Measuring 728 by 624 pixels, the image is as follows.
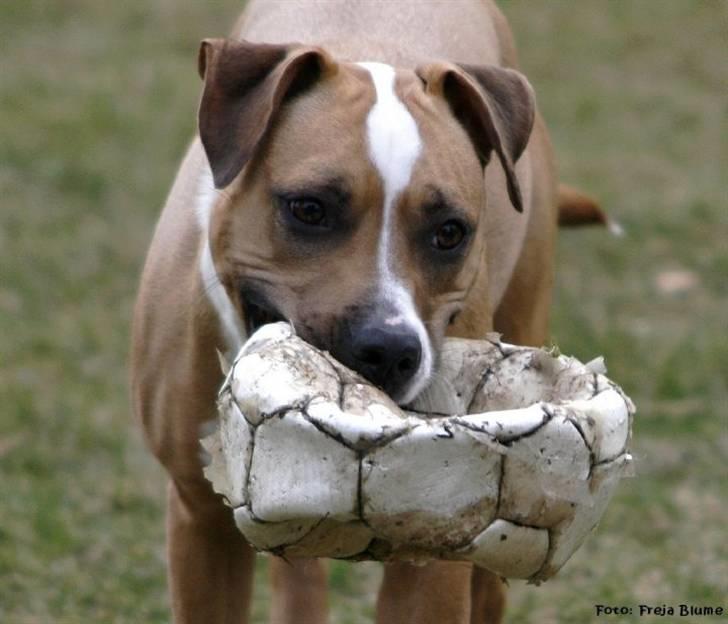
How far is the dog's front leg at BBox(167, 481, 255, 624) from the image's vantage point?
4.91m

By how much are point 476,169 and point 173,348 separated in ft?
3.24

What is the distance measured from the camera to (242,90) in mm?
4375

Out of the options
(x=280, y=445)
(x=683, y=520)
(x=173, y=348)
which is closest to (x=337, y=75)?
(x=173, y=348)

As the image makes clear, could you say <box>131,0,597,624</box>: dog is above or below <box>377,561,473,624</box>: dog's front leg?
above

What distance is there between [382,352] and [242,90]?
929 mm

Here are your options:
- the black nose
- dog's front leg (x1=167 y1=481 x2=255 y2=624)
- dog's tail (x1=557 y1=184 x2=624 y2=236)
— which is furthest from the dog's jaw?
dog's tail (x1=557 y1=184 x2=624 y2=236)

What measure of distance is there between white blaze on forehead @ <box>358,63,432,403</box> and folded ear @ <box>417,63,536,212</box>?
0.73ft

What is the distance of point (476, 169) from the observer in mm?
4508

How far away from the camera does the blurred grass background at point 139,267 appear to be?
622cm

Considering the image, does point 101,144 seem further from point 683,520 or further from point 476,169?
point 476,169

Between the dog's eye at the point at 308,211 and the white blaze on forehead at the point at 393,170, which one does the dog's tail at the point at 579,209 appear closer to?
the white blaze on forehead at the point at 393,170

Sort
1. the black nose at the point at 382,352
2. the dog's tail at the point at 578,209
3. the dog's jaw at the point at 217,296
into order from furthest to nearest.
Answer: the dog's tail at the point at 578,209, the dog's jaw at the point at 217,296, the black nose at the point at 382,352

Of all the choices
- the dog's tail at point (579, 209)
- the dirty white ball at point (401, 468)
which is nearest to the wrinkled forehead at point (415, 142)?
the dirty white ball at point (401, 468)

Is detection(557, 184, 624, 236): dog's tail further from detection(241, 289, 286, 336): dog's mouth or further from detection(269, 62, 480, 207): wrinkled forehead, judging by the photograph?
detection(241, 289, 286, 336): dog's mouth
